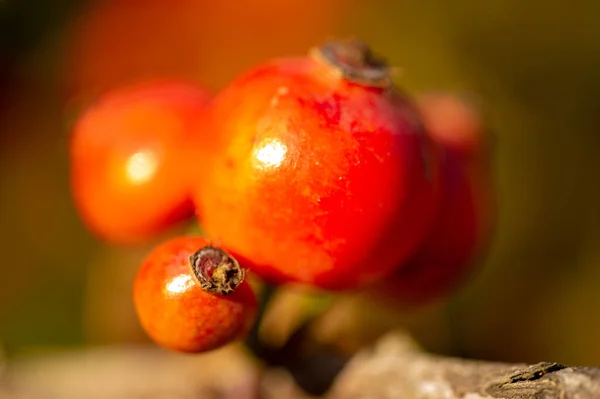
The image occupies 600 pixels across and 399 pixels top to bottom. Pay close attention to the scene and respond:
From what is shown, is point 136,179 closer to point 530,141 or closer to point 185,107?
point 185,107

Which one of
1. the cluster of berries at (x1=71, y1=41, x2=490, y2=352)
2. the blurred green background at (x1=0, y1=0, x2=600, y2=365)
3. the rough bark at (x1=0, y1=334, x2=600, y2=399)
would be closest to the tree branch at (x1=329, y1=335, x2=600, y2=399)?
the rough bark at (x1=0, y1=334, x2=600, y2=399)

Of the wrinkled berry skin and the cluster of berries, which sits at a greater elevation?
the cluster of berries

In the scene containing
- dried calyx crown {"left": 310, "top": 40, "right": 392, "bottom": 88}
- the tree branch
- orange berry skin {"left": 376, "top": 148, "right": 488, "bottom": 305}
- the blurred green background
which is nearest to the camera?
the tree branch

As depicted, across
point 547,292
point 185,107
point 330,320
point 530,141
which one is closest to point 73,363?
point 330,320

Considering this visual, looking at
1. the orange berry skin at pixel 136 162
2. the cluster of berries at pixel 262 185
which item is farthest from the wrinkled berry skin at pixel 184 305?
the orange berry skin at pixel 136 162

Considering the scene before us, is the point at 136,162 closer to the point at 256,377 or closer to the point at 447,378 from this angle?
the point at 256,377

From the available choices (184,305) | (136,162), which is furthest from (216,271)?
(136,162)

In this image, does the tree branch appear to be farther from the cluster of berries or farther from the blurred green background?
the blurred green background
